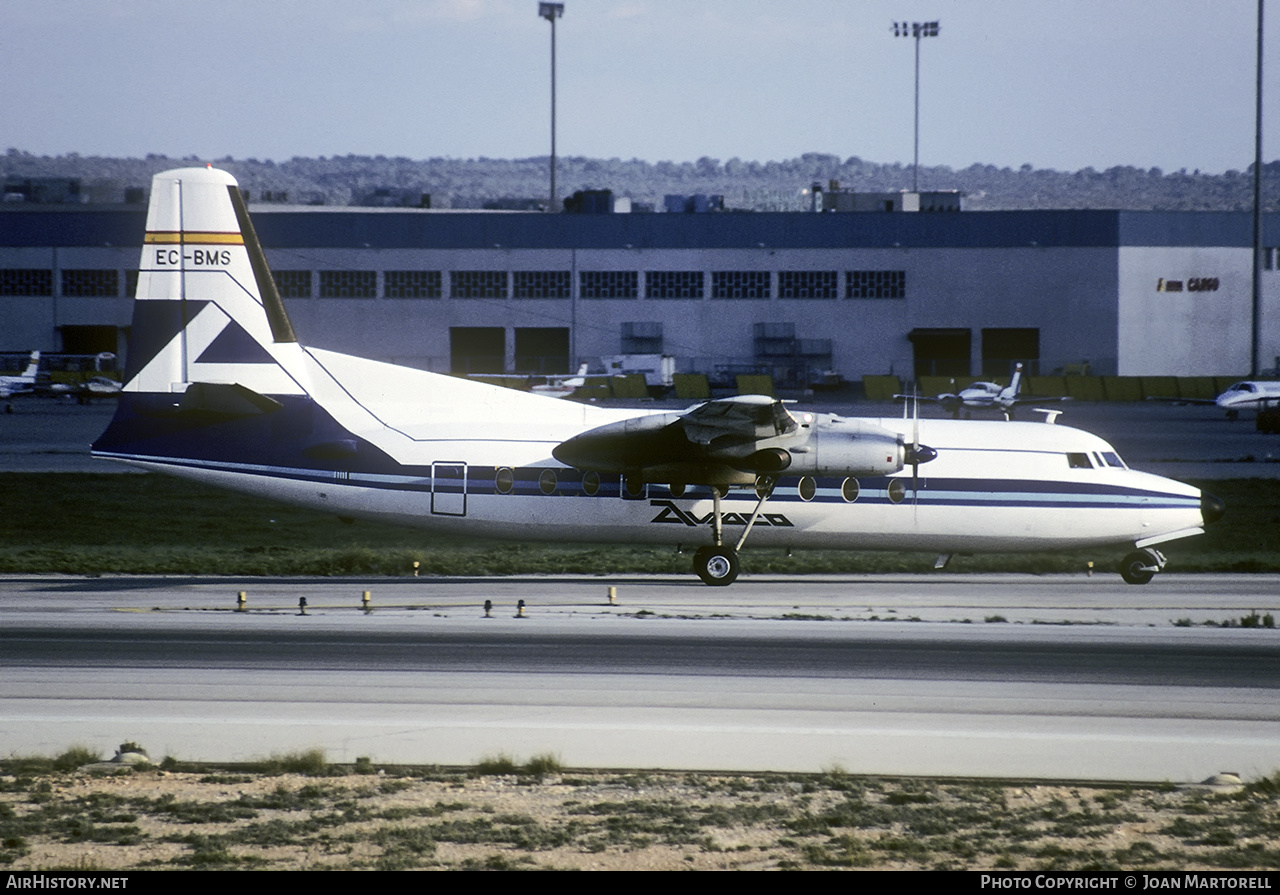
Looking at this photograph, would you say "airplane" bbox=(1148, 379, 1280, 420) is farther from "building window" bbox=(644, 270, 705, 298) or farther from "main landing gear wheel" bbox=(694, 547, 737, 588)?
"main landing gear wheel" bbox=(694, 547, 737, 588)

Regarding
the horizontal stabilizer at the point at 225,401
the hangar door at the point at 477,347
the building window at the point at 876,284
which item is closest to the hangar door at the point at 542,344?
the hangar door at the point at 477,347

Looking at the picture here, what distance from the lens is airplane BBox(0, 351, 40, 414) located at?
84188 millimetres

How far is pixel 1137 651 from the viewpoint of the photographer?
2108 centimetres

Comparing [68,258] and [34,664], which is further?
[68,258]

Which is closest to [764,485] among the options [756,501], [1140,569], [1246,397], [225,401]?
[756,501]

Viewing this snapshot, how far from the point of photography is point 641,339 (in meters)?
95.5

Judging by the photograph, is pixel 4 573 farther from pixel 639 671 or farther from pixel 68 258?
pixel 68 258

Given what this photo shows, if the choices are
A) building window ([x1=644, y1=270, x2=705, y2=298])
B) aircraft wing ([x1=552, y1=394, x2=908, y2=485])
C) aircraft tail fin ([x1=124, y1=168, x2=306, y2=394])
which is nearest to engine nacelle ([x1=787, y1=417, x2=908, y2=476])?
aircraft wing ([x1=552, y1=394, x2=908, y2=485])

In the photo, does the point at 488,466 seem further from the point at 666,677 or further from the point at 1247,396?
the point at 1247,396

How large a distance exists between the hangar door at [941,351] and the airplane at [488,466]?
6915cm

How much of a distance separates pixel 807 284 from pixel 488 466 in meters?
Result: 71.6

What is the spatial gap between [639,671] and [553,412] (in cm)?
990

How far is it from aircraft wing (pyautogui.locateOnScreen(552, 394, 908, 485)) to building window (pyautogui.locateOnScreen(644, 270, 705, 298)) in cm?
6970

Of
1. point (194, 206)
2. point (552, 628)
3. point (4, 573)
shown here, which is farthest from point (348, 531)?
point (552, 628)
